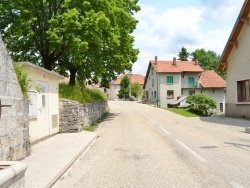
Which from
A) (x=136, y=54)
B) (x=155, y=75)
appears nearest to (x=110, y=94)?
(x=155, y=75)

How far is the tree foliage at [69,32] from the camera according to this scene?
19.5 m

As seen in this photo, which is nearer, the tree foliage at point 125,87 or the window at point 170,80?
the window at point 170,80

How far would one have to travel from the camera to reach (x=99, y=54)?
958 inches

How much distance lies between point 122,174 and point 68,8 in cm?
1607

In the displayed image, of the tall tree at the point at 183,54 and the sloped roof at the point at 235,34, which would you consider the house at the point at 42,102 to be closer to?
the sloped roof at the point at 235,34

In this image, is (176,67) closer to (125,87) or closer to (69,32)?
(125,87)

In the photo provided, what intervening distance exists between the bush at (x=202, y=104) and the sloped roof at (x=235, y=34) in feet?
25.1

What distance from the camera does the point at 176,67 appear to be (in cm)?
5847

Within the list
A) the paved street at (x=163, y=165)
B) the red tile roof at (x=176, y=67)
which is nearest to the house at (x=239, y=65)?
the paved street at (x=163, y=165)

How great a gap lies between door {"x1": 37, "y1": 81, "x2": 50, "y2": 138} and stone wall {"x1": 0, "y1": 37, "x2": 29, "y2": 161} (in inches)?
137

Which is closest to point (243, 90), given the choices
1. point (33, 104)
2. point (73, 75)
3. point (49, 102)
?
point (73, 75)

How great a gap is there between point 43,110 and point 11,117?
519 centimetres

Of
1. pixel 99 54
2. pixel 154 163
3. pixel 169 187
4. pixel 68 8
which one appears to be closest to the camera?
pixel 169 187

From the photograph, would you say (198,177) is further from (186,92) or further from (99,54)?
(186,92)
